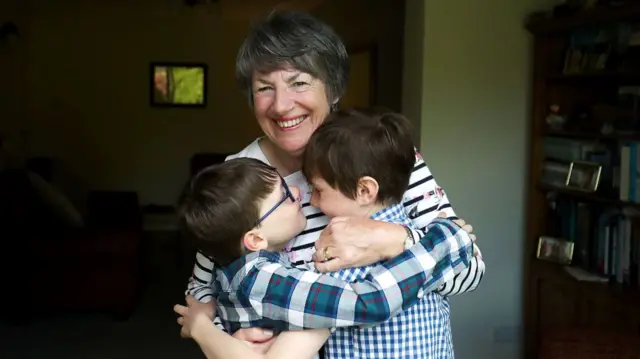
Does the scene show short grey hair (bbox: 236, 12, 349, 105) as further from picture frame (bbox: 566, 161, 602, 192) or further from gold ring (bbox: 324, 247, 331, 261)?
picture frame (bbox: 566, 161, 602, 192)

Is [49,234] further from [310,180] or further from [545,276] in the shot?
[310,180]

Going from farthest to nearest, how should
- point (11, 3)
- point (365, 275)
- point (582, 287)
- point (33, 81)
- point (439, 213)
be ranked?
point (33, 81) < point (11, 3) < point (582, 287) < point (439, 213) < point (365, 275)

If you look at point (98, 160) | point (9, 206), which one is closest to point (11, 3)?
point (98, 160)

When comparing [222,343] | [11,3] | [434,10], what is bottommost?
[222,343]

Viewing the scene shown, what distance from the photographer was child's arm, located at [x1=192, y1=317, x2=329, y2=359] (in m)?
1.14

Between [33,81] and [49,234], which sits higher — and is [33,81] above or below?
above

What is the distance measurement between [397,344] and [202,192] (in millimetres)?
420

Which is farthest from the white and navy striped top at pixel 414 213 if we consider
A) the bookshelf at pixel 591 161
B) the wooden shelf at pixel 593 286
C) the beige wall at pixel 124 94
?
the beige wall at pixel 124 94

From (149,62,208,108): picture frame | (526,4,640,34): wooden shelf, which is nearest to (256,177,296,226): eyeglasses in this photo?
(526,4,640,34): wooden shelf

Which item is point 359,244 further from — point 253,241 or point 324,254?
point 253,241

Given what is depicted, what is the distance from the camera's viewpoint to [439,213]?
1.39 metres

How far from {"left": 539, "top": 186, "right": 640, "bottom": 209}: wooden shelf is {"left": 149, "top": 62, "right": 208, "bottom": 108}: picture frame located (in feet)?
19.1

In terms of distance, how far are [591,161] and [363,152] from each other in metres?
2.40

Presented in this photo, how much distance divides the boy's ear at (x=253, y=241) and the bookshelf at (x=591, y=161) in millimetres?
1922
